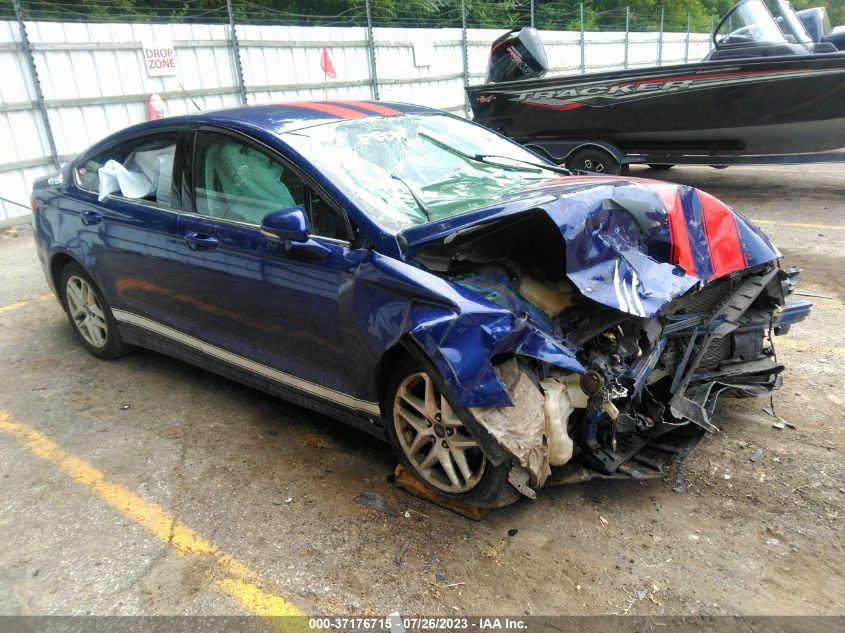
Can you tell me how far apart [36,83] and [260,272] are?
8.01m

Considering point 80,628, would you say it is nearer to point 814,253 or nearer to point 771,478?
point 771,478

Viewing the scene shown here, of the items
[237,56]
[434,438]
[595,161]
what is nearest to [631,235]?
[434,438]

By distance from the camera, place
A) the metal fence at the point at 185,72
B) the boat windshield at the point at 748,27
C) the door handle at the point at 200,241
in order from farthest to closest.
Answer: the metal fence at the point at 185,72 → the boat windshield at the point at 748,27 → the door handle at the point at 200,241

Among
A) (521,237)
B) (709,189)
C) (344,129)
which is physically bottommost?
(709,189)

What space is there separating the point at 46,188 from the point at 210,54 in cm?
753

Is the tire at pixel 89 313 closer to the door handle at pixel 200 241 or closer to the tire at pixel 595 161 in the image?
the door handle at pixel 200 241

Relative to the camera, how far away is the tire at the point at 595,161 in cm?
933

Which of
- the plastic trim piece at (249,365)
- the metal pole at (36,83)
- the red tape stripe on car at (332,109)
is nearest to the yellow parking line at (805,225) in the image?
the red tape stripe on car at (332,109)

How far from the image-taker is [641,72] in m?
8.63

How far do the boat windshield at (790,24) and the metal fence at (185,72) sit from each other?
7.77m

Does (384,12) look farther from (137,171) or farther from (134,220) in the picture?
(134,220)

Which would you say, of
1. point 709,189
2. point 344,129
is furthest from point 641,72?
point 344,129

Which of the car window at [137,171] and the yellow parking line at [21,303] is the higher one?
the car window at [137,171]

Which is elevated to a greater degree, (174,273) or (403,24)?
(403,24)
